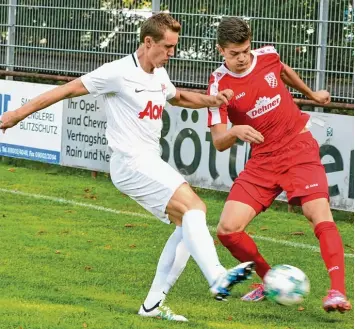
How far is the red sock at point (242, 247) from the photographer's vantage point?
8.70 meters

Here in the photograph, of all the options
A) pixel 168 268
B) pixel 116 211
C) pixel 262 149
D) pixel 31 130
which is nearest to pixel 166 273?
pixel 168 268

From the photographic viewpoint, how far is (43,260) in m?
10.2

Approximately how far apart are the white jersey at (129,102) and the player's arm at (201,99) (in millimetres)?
415

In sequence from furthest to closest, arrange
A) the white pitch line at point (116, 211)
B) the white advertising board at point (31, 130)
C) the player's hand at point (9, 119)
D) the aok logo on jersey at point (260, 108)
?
1. the white advertising board at point (31, 130)
2. the white pitch line at point (116, 211)
3. the aok logo on jersey at point (260, 108)
4. the player's hand at point (9, 119)

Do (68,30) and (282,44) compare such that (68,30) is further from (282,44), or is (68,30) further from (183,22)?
(282,44)

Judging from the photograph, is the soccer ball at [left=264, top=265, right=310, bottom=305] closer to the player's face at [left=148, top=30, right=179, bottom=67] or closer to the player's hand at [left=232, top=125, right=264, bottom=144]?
the player's hand at [left=232, top=125, right=264, bottom=144]

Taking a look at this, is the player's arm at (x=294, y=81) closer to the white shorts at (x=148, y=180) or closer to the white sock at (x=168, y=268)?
the white shorts at (x=148, y=180)

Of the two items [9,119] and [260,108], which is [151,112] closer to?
[9,119]

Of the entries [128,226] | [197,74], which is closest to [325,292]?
[128,226]

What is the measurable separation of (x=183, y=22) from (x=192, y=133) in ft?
5.28

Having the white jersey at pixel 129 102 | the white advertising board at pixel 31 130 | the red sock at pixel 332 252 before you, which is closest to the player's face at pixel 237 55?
the white jersey at pixel 129 102

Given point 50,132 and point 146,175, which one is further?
point 50,132

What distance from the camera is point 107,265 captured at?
400 inches

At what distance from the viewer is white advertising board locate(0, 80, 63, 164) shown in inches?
671
